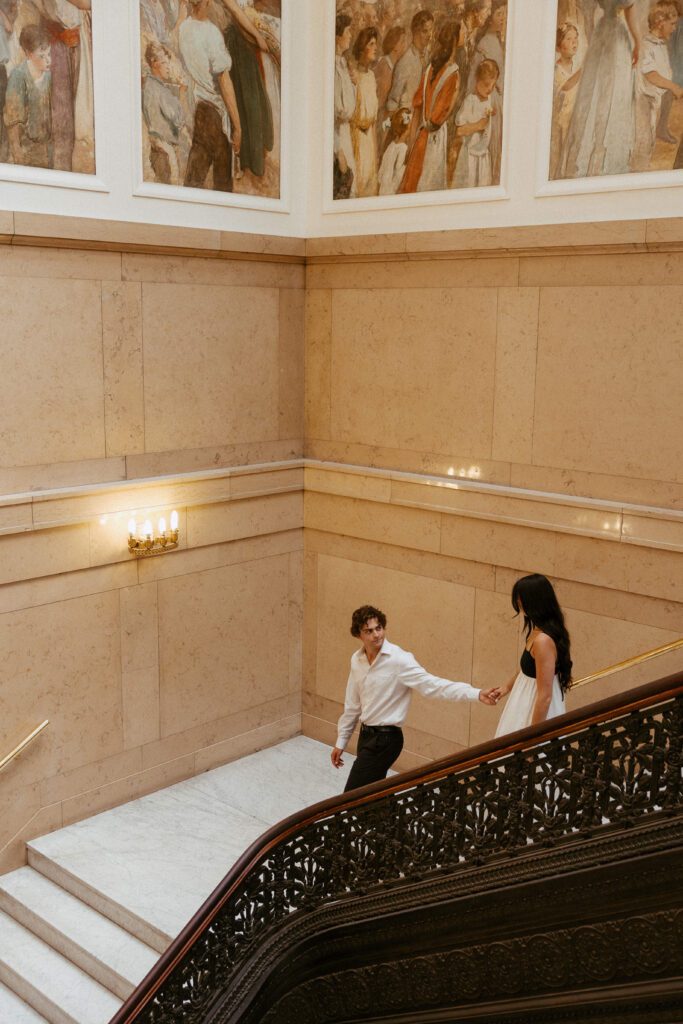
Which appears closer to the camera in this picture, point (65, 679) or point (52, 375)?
point (52, 375)

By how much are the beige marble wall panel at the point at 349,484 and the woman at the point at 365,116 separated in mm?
2630

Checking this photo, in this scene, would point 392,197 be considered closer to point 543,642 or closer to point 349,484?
point 349,484

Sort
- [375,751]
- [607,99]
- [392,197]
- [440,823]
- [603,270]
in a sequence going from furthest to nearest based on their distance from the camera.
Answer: [392,197] < [603,270] < [607,99] < [375,751] < [440,823]

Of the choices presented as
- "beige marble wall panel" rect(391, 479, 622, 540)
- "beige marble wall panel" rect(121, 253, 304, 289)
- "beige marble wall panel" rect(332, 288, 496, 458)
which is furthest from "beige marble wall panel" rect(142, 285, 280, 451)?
"beige marble wall panel" rect(391, 479, 622, 540)

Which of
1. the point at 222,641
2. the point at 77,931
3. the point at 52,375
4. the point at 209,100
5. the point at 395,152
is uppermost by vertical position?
the point at 209,100

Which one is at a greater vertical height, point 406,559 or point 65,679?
point 406,559

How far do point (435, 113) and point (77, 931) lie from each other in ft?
23.8

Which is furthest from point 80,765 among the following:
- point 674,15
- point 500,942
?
point 674,15

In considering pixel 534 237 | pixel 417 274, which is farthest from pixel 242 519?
pixel 534 237

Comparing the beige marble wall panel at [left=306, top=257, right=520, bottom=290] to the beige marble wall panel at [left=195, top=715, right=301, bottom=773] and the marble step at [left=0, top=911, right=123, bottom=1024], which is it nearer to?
the beige marble wall panel at [left=195, top=715, right=301, bottom=773]

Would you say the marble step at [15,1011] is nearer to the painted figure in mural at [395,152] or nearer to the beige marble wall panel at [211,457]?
the beige marble wall panel at [211,457]

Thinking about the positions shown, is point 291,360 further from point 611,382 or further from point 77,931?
point 77,931

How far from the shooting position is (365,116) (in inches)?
353

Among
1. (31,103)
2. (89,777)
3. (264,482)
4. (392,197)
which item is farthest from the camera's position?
(264,482)
